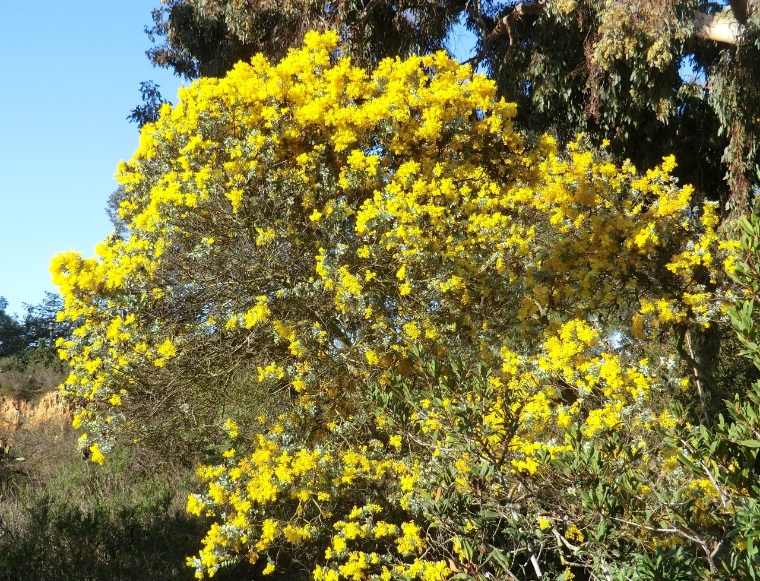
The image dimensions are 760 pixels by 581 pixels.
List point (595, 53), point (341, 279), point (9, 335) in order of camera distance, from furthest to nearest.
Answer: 1. point (9, 335)
2. point (595, 53)
3. point (341, 279)

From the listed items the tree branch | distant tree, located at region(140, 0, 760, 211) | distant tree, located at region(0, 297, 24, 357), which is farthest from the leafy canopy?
distant tree, located at region(0, 297, 24, 357)

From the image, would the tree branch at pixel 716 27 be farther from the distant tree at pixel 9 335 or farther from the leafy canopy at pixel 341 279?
the distant tree at pixel 9 335

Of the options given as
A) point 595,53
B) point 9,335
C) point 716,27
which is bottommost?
point 595,53

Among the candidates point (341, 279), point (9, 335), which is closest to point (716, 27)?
point (341, 279)

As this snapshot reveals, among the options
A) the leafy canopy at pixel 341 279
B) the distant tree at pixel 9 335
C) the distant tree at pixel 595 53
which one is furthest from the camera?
the distant tree at pixel 9 335

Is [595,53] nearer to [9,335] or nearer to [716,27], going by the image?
[716,27]

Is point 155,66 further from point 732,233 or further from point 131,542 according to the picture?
point 732,233

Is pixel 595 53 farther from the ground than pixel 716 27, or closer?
closer

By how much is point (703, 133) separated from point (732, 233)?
196 cm

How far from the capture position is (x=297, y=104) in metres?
6.22

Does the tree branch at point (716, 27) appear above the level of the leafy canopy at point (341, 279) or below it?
above

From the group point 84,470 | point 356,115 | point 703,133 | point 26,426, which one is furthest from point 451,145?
point 26,426

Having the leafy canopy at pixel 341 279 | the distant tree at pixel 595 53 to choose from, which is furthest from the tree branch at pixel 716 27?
the leafy canopy at pixel 341 279

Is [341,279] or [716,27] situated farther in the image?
[716,27]
